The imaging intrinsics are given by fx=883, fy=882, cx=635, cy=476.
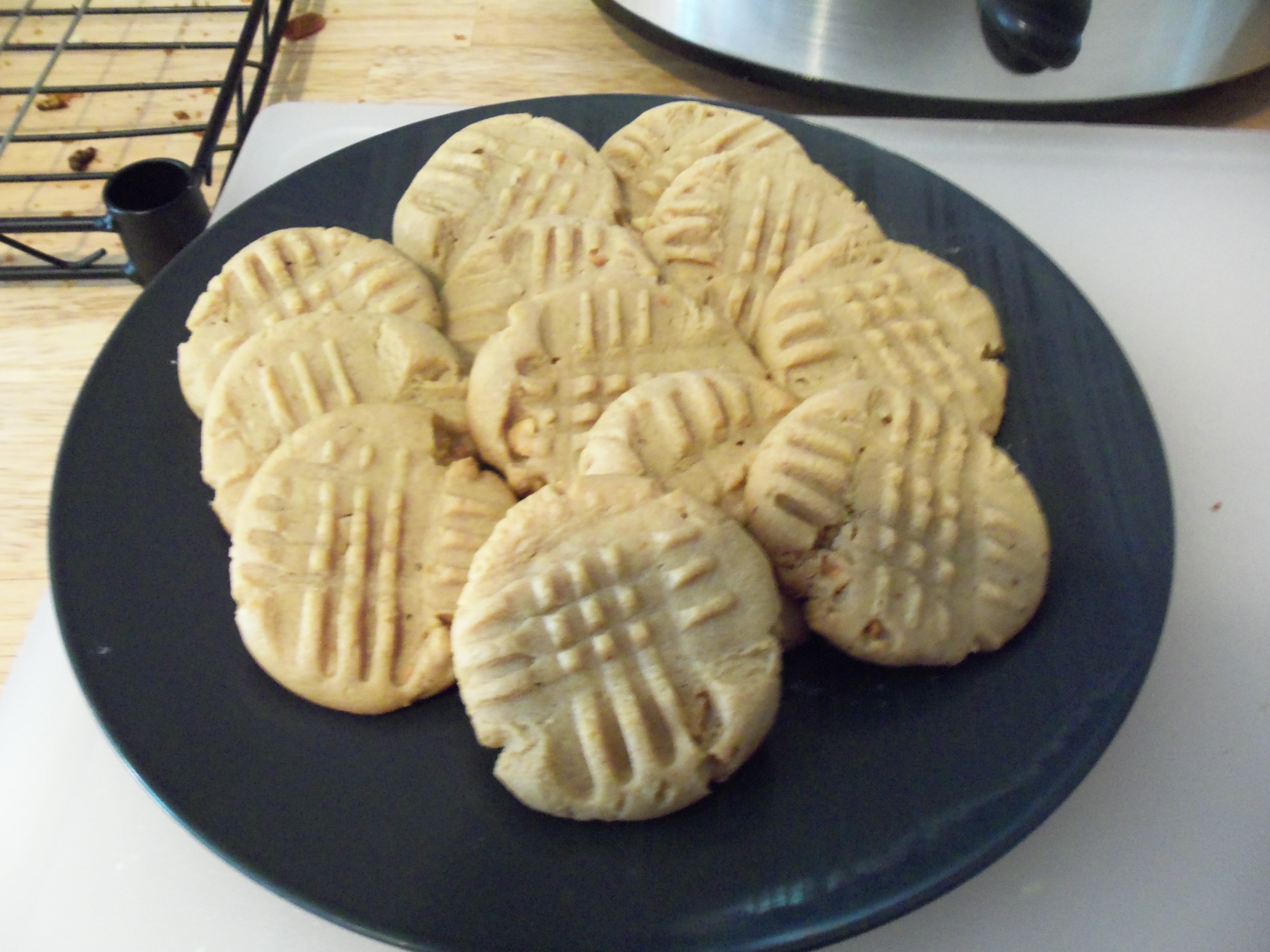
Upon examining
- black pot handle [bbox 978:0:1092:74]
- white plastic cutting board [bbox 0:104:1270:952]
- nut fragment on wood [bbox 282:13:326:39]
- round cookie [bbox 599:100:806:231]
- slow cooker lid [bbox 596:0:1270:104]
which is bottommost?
white plastic cutting board [bbox 0:104:1270:952]

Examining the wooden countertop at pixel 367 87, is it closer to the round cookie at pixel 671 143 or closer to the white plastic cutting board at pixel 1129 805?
the round cookie at pixel 671 143

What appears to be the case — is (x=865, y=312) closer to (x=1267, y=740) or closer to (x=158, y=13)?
(x=1267, y=740)

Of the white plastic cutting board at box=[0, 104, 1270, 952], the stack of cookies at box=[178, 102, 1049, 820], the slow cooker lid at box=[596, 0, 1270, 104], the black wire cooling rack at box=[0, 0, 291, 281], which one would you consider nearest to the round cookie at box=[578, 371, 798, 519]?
the stack of cookies at box=[178, 102, 1049, 820]

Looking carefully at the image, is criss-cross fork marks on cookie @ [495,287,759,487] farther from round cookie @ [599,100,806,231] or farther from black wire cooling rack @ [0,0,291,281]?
black wire cooling rack @ [0,0,291,281]

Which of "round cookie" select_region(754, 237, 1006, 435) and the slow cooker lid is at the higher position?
the slow cooker lid

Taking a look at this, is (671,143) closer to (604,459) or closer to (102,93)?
(604,459)

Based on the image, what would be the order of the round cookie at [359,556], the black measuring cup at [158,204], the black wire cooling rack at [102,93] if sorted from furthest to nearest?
the black wire cooling rack at [102,93] → the black measuring cup at [158,204] → the round cookie at [359,556]

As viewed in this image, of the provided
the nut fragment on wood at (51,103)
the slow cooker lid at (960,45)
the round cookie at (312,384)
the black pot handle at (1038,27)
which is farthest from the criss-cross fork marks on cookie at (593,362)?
the nut fragment on wood at (51,103)
